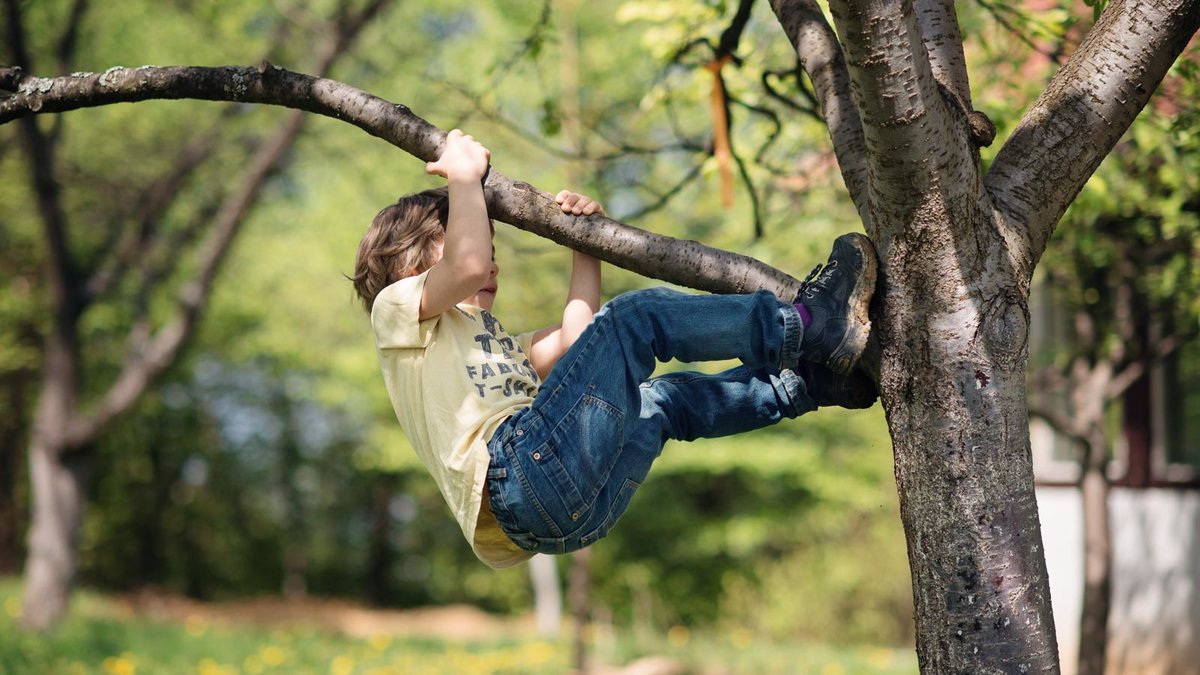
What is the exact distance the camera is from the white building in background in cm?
742

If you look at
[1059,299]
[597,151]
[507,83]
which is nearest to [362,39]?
[507,83]

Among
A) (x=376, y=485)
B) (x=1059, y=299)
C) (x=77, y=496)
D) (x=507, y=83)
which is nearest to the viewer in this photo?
(x=1059, y=299)

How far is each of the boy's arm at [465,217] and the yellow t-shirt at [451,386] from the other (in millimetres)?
153

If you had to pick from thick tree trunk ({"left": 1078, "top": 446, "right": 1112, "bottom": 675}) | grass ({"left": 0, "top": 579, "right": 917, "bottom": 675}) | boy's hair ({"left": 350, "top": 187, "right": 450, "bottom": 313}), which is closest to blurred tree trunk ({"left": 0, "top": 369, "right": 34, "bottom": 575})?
grass ({"left": 0, "top": 579, "right": 917, "bottom": 675})

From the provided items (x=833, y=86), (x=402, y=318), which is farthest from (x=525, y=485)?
(x=833, y=86)

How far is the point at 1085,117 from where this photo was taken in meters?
2.10

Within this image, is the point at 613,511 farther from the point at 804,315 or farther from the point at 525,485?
the point at 804,315

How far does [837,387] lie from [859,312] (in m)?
0.41

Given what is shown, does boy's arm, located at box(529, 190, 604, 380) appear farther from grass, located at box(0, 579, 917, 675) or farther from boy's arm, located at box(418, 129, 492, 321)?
grass, located at box(0, 579, 917, 675)

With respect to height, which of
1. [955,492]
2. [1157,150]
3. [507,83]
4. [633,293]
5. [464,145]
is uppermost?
[507,83]

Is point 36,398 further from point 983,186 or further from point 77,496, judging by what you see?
point 983,186

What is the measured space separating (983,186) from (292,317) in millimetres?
12996

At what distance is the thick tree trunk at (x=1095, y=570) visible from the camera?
5.21 m

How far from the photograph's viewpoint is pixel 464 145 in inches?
92.2
